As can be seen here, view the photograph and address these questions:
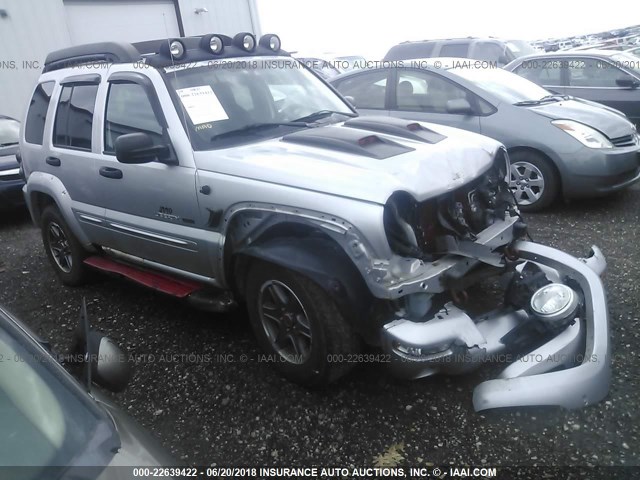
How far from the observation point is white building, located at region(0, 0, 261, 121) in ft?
35.7

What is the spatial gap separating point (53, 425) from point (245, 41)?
11.0ft

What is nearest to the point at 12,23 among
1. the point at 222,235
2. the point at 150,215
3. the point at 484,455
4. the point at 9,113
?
the point at 9,113

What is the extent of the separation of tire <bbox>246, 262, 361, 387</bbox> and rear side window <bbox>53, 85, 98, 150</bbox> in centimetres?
200

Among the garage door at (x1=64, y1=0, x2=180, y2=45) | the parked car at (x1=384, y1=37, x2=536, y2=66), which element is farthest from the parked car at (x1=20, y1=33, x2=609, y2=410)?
the garage door at (x1=64, y1=0, x2=180, y2=45)

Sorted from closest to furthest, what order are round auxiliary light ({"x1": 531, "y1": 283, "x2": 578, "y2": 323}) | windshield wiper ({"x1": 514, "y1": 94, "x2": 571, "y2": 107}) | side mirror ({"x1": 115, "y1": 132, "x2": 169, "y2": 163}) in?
round auxiliary light ({"x1": 531, "y1": 283, "x2": 578, "y2": 323})
side mirror ({"x1": 115, "y1": 132, "x2": 169, "y2": 163})
windshield wiper ({"x1": 514, "y1": 94, "x2": 571, "y2": 107})

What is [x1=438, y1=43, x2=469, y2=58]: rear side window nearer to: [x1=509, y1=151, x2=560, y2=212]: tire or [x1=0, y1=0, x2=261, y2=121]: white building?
[x1=509, y1=151, x2=560, y2=212]: tire

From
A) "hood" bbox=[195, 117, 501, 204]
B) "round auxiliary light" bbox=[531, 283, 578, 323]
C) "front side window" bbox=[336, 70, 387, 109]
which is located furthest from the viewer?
"front side window" bbox=[336, 70, 387, 109]

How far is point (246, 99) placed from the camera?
371cm

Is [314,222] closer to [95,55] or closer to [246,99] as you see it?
[246,99]

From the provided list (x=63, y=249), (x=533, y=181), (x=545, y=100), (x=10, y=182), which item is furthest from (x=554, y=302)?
(x=10, y=182)

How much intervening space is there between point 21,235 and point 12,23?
6286 millimetres

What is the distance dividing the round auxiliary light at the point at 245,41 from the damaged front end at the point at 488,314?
2.10 metres

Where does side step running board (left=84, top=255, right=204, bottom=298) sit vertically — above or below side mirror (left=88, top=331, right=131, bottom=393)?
below

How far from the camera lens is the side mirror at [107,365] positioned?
1741 millimetres
